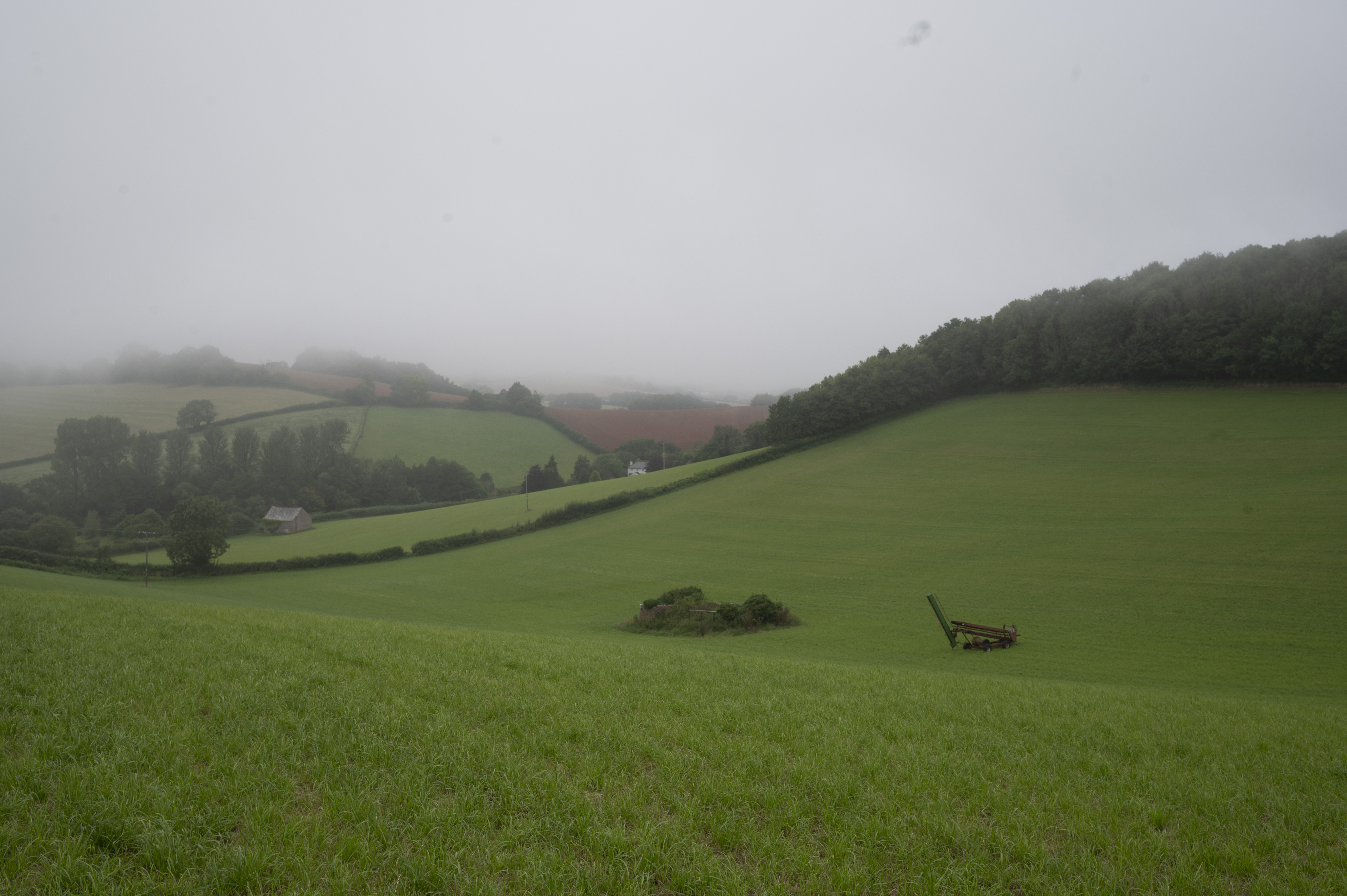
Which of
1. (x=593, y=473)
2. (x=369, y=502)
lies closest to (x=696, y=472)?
(x=593, y=473)

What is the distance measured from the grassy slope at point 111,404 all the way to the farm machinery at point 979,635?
12844cm

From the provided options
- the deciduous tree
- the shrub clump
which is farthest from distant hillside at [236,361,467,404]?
the shrub clump

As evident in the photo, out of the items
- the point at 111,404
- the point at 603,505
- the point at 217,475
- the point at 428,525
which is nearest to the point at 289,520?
the point at 217,475

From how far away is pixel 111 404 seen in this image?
11350 cm

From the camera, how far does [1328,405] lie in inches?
1812

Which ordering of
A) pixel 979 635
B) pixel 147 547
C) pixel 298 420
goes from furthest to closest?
1. pixel 298 420
2. pixel 147 547
3. pixel 979 635

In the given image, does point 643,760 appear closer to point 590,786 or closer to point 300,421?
point 590,786

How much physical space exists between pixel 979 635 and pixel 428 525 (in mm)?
55945

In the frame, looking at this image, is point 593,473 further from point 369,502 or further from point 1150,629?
point 1150,629

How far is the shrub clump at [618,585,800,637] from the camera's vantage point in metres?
24.4

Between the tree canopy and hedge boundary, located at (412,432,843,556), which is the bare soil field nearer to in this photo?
hedge boundary, located at (412,432,843,556)

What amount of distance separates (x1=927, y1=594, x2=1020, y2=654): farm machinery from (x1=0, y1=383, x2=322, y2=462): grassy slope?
421ft

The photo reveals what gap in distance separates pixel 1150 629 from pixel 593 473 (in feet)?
314

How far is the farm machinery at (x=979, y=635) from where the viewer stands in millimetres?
19375
